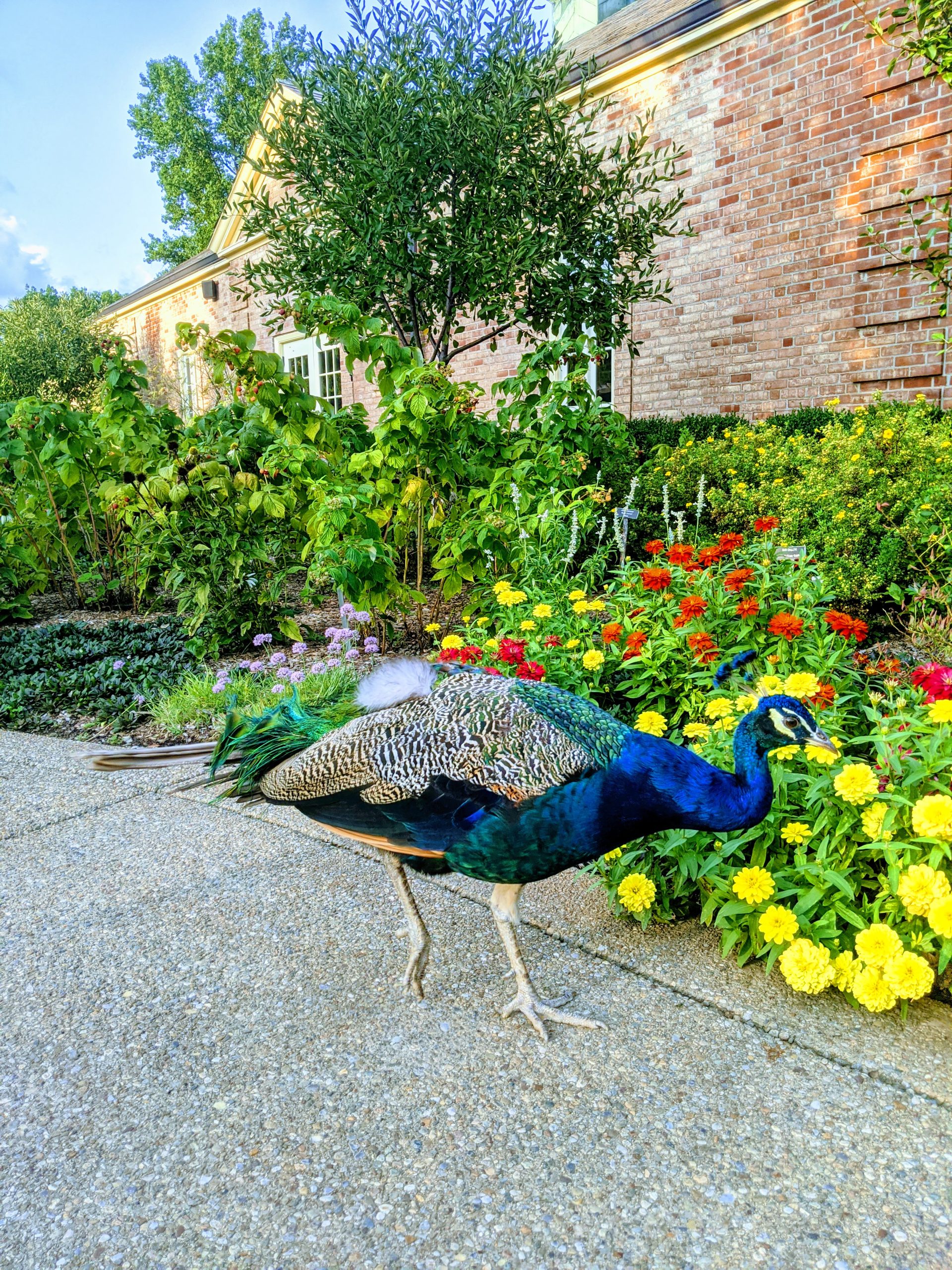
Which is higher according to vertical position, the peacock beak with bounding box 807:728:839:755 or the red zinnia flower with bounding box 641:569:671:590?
the red zinnia flower with bounding box 641:569:671:590

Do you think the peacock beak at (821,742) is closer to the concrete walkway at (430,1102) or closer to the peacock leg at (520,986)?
the concrete walkway at (430,1102)

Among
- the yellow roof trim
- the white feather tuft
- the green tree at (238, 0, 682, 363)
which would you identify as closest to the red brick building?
the yellow roof trim

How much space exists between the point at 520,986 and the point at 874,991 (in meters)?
0.90

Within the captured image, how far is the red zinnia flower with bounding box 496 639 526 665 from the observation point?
3.42 m

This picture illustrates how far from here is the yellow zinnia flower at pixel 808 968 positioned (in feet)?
7.16

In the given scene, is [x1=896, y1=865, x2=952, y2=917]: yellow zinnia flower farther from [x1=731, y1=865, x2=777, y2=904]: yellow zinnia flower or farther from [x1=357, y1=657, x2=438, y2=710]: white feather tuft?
[x1=357, y1=657, x2=438, y2=710]: white feather tuft

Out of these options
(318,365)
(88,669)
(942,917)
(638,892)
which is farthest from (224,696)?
(318,365)

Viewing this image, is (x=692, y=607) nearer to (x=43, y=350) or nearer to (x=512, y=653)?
(x=512, y=653)

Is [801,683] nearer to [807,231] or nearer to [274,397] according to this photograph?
[274,397]

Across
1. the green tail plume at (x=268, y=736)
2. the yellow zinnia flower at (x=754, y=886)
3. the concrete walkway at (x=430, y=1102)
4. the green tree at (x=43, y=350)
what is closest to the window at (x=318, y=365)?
the green tree at (x=43, y=350)

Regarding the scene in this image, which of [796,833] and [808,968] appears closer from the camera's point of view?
[808,968]

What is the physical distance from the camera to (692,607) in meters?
3.24

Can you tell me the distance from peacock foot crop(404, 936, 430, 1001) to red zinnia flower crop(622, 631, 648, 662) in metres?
1.42

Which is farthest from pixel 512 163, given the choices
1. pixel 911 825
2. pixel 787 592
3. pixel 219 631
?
pixel 911 825
